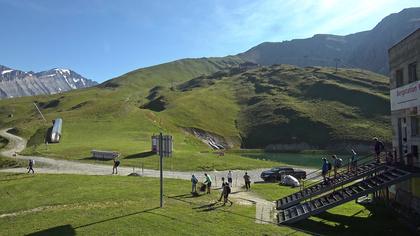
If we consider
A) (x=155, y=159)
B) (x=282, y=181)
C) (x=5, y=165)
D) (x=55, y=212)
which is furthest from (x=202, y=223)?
(x=5, y=165)

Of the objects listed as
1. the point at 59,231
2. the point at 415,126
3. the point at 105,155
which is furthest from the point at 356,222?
the point at 105,155

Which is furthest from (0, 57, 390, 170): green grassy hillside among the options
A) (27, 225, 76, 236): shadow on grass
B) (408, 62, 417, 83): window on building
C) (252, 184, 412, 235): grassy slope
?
(27, 225, 76, 236): shadow on grass

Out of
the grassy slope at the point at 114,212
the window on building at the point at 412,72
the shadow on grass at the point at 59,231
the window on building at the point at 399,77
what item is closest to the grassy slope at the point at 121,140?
the grassy slope at the point at 114,212

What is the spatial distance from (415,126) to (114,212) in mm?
22624

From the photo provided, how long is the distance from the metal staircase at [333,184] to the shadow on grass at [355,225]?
6.34 feet

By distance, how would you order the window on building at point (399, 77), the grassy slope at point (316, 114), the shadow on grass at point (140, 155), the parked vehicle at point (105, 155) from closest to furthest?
the window on building at point (399, 77) < the parked vehicle at point (105, 155) < the shadow on grass at point (140, 155) < the grassy slope at point (316, 114)

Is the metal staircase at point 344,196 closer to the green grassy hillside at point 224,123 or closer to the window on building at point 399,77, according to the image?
the window on building at point 399,77

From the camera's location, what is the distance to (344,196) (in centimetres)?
2994

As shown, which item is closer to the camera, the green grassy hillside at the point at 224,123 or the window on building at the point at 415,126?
the window on building at the point at 415,126

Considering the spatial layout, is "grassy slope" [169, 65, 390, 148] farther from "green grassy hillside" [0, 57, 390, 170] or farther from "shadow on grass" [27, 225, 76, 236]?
"shadow on grass" [27, 225, 76, 236]

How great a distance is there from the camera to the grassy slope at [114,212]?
2531 cm

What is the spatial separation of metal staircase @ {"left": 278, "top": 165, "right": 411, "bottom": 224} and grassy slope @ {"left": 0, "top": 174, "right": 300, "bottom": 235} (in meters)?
2.41

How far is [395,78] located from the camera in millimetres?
36188

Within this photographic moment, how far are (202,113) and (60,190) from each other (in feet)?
412
